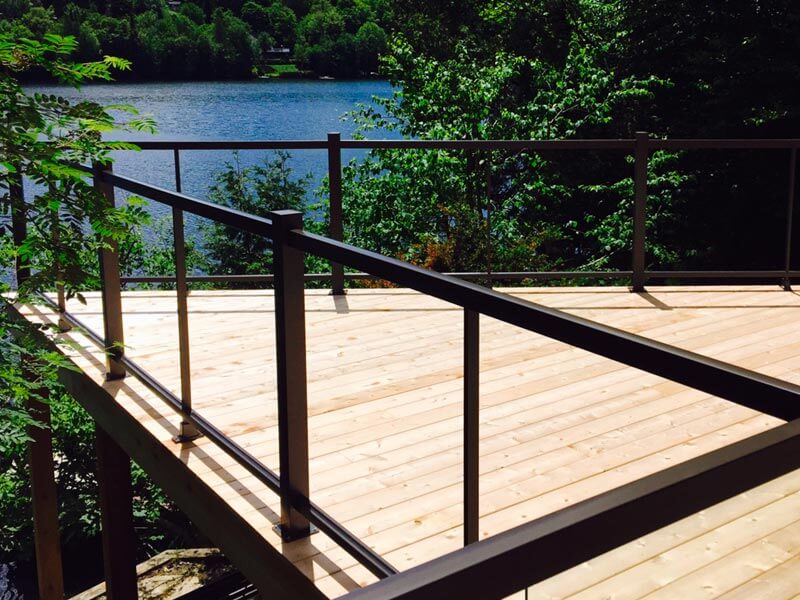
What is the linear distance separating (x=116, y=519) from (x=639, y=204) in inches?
147

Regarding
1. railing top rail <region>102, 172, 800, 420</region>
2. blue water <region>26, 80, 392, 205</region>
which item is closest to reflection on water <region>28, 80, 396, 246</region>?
blue water <region>26, 80, 392, 205</region>

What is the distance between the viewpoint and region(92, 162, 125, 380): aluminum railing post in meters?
4.33

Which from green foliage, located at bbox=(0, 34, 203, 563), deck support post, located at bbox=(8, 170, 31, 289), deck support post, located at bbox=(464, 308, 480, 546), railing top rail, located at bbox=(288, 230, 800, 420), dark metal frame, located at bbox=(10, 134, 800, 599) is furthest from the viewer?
deck support post, located at bbox=(8, 170, 31, 289)

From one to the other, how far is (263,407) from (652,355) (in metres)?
3.04

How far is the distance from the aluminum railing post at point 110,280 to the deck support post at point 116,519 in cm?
69

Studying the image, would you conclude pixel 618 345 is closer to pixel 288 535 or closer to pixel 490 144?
pixel 288 535

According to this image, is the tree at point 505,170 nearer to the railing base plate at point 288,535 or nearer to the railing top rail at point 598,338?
the railing base plate at point 288,535

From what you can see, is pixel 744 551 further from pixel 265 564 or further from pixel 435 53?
pixel 435 53

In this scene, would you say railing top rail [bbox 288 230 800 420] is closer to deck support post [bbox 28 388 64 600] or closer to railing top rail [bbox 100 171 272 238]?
railing top rail [bbox 100 171 272 238]

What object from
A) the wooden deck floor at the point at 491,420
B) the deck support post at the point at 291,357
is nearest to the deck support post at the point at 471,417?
the wooden deck floor at the point at 491,420

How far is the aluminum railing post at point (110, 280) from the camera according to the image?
4328mm

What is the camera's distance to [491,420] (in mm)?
4020

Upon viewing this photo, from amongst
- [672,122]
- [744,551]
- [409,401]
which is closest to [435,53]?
[672,122]

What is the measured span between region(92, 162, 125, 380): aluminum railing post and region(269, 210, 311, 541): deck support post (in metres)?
1.85
